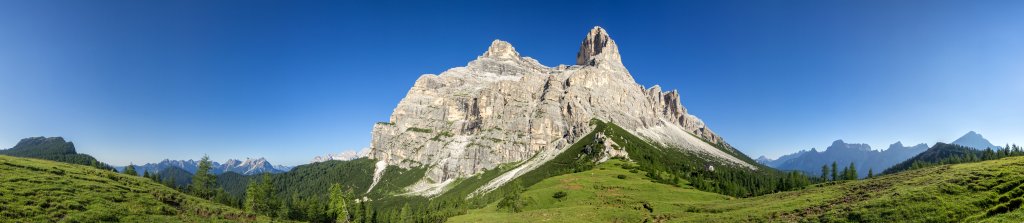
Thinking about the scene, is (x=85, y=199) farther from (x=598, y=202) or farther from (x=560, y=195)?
(x=560, y=195)

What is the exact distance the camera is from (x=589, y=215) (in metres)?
76.1

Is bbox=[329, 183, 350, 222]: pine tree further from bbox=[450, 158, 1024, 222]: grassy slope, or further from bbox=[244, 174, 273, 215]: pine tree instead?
bbox=[450, 158, 1024, 222]: grassy slope

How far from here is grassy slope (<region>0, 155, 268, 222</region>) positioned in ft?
161

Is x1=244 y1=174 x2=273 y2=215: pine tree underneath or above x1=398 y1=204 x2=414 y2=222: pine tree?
above

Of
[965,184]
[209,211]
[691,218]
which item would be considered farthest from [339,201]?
[965,184]

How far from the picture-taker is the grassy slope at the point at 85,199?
49.1 m

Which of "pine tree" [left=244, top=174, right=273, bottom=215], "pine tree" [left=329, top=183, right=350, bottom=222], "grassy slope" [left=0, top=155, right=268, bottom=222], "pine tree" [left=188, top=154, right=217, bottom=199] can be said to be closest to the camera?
"grassy slope" [left=0, top=155, right=268, bottom=222]

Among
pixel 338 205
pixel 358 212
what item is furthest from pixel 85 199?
pixel 358 212

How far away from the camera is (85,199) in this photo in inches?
2229

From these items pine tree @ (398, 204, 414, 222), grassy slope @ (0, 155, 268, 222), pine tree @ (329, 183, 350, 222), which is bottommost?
pine tree @ (398, 204, 414, 222)

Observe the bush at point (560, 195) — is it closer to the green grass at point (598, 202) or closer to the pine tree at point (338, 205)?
the green grass at point (598, 202)

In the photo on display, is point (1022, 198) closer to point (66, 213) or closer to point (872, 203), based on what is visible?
point (872, 203)

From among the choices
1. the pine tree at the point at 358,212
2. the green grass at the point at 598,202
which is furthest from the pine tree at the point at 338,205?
the green grass at the point at 598,202

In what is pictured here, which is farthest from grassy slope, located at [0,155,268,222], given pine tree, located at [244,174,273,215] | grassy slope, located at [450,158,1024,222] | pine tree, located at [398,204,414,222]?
pine tree, located at [398,204,414,222]
